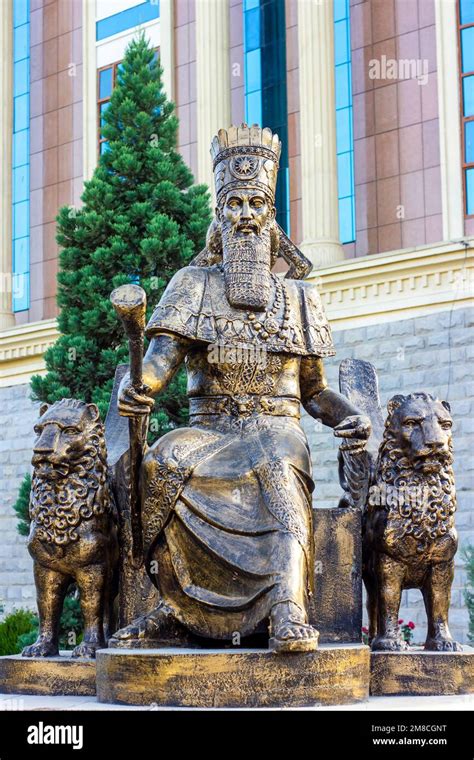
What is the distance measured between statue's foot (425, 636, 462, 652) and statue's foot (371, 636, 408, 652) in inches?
5.3

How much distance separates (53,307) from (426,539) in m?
20.3

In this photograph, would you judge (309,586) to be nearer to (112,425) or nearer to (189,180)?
(112,425)

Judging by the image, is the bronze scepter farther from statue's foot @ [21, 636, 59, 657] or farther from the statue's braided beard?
the statue's braided beard

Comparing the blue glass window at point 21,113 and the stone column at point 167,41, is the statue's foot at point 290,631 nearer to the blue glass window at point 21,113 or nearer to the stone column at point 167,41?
the stone column at point 167,41

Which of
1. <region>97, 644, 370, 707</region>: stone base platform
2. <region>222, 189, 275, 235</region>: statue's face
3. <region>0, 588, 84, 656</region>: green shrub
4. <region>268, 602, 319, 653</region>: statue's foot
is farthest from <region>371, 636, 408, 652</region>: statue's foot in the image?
<region>0, 588, 84, 656</region>: green shrub

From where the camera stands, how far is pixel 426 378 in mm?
18688

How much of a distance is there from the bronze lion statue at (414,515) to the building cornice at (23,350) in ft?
60.3

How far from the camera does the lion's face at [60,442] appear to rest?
21.7ft

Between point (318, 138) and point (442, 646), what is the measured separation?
1543 centimetres

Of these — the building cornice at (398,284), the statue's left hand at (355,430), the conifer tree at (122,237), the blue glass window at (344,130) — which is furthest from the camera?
the blue glass window at (344,130)

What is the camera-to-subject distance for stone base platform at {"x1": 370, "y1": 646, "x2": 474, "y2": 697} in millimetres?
6434

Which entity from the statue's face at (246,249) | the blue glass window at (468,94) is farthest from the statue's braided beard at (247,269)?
the blue glass window at (468,94)

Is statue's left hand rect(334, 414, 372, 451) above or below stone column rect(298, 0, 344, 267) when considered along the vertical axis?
below

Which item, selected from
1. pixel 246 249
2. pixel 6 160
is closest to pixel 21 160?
pixel 6 160
